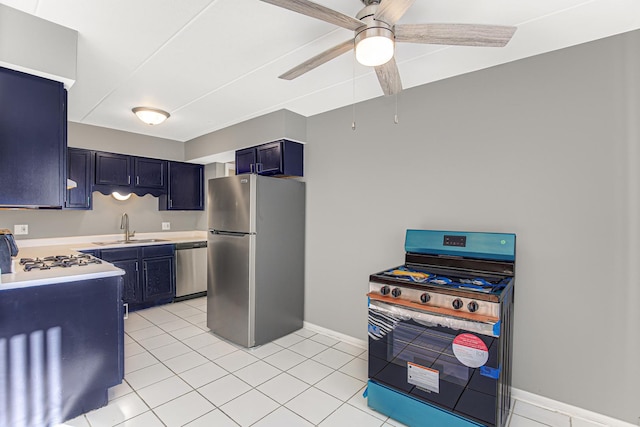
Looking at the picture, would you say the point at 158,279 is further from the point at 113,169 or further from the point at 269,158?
the point at 269,158

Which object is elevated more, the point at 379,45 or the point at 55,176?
the point at 379,45

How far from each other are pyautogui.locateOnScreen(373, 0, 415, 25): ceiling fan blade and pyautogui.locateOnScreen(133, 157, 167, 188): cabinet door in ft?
13.4

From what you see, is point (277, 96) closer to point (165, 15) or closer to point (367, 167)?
point (367, 167)

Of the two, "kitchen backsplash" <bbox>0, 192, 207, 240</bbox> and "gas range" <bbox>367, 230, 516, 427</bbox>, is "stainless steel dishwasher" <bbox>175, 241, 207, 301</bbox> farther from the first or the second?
"gas range" <bbox>367, 230, 516, 427</bbox>

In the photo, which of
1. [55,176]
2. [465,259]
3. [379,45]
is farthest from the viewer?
[465,259]

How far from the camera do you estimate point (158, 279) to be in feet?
13.7

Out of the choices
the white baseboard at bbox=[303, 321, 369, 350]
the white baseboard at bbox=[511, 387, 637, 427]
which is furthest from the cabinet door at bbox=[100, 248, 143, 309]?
the white baseboard at bbox=[511, 387, 637, 427]

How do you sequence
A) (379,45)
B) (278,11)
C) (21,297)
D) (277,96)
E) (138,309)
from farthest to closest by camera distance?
(138,309) → (277,96) → (21,297) → (278,11) → (379,45)

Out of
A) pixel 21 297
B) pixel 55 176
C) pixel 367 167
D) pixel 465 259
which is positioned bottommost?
pixel 21 297

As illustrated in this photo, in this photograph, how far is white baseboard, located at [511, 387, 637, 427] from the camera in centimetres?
189

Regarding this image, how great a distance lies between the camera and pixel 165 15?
5.72ft

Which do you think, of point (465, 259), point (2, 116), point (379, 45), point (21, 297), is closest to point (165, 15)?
point (2, 116)

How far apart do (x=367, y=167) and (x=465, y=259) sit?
122 centimetres

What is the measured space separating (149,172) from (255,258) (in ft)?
8.32
